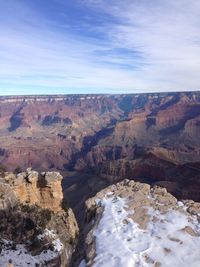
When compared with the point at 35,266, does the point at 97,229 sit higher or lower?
higher

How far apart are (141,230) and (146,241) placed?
118 cm

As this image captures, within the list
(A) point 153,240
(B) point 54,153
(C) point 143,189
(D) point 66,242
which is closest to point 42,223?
(D) point 66,242

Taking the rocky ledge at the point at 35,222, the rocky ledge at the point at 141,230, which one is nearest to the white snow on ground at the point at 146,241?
the rocky ledge at the point at 141,230

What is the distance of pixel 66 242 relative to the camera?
36219 mm

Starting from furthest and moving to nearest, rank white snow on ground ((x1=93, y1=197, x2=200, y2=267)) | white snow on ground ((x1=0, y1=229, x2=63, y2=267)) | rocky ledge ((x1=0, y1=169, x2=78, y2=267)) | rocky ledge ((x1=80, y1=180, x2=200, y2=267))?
1. rocky ledge ((x1=0, y1=169, x2=78, y2=267))
2. white snow on ground ((x1=0, y1=229, x2=63, y2=267))
3. rocky ledge ((x1=80, y1=180, x2=200, y2=267))
4. white snow on ground ((x1=93, y1=197, x2=200, y2=267))

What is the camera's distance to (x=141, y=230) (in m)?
19.8

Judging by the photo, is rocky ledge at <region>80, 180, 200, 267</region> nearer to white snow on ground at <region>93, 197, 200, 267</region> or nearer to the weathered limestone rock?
Result: white snow on ground at <region>93, 197, 200, 267</region>

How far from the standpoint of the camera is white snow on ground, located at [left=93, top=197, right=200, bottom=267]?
1693 cm

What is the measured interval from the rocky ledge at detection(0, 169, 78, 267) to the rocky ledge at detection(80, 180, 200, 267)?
5365 mm

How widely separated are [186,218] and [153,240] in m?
3.16

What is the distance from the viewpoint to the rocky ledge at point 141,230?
17.2 meters

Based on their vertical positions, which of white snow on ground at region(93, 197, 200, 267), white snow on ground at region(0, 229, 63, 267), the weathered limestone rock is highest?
white snow on ground at region(93, 197, 200, 267)

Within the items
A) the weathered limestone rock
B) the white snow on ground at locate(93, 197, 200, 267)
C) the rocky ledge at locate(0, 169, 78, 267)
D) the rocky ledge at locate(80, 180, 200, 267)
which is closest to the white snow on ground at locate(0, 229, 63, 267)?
the rocky ledge at locate(0, 169, 78, 267)

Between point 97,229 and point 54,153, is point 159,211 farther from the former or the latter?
point 54,153
